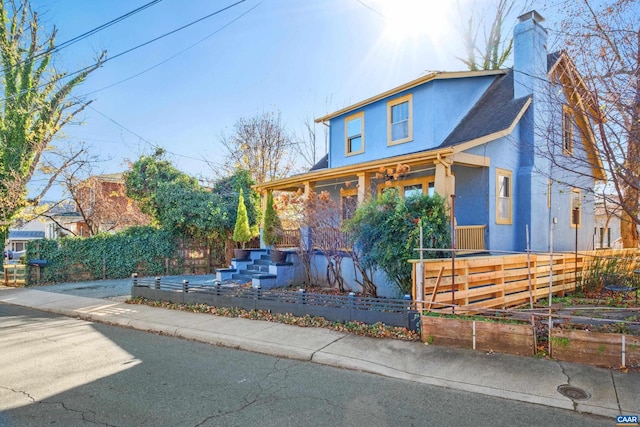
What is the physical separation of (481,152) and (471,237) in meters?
2.27

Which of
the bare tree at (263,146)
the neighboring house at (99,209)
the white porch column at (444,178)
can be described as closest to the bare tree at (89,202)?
the neighboring house at (99,209)

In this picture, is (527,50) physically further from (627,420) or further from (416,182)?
(627,420)

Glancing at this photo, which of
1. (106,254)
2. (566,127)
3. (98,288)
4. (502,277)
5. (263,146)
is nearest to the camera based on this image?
(566,127)

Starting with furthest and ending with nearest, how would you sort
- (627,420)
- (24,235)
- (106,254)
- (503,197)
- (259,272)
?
(24,235) < (106,254) < (259,272) < (503,197) < (627,420)

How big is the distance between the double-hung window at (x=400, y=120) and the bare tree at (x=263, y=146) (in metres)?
14.2

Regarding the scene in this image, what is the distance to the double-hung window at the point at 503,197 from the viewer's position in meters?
10.2

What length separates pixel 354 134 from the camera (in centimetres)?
1364

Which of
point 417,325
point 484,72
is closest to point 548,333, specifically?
point 417,325

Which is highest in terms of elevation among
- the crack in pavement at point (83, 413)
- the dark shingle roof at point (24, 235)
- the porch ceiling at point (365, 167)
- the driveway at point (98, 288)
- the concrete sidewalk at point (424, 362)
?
the porch ceiling at point (365, 167)

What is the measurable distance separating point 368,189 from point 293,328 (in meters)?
4.55

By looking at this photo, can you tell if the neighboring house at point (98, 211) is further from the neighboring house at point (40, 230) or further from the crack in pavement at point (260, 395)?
the crack in pavement at point (260, 395)

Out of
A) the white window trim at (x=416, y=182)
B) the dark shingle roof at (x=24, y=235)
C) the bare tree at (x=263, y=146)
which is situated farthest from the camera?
the dark shingle roof at (x=24, y=235)

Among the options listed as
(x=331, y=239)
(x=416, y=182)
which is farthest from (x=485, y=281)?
(x=416, y=182)

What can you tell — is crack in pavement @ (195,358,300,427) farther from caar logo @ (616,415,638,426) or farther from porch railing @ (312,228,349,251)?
porch railing @ (312,228,349,251)
